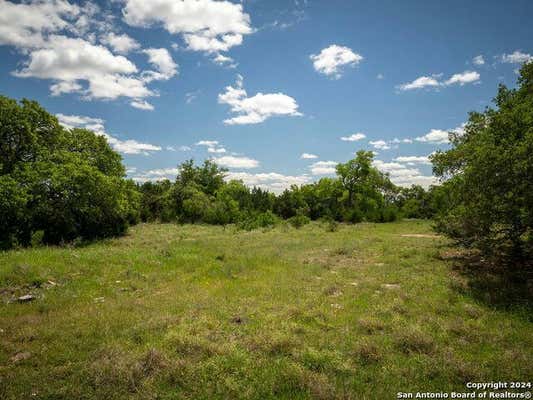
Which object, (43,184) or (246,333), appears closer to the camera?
(246,333)


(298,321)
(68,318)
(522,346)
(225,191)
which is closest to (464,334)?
(522,346)

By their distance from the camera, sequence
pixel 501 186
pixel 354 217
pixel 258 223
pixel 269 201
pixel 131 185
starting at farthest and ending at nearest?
pixel 269 201
pixel 354 217
pixel 258 223
pixel 131 185
pixel 501 186

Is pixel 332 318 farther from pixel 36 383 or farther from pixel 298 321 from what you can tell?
pixel 36 383

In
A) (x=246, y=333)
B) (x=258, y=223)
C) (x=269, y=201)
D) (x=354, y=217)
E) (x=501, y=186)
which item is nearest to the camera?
(x=246, y=333)

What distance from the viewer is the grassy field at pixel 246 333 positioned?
5.52 meters

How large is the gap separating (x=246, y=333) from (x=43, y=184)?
2080 cm

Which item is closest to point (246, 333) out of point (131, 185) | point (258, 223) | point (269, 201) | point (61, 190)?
point (61, 190)

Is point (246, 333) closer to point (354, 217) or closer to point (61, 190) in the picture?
point (61, 190)

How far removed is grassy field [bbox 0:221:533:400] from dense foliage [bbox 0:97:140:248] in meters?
8.69

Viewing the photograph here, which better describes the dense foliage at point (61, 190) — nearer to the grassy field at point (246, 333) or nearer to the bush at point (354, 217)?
the bush at point (354, 217)

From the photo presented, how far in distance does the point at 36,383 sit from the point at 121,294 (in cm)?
514

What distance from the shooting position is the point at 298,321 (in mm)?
8273

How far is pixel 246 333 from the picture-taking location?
24.8 ft

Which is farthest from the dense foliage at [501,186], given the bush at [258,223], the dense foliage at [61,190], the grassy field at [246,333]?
the bush at [258,223]
